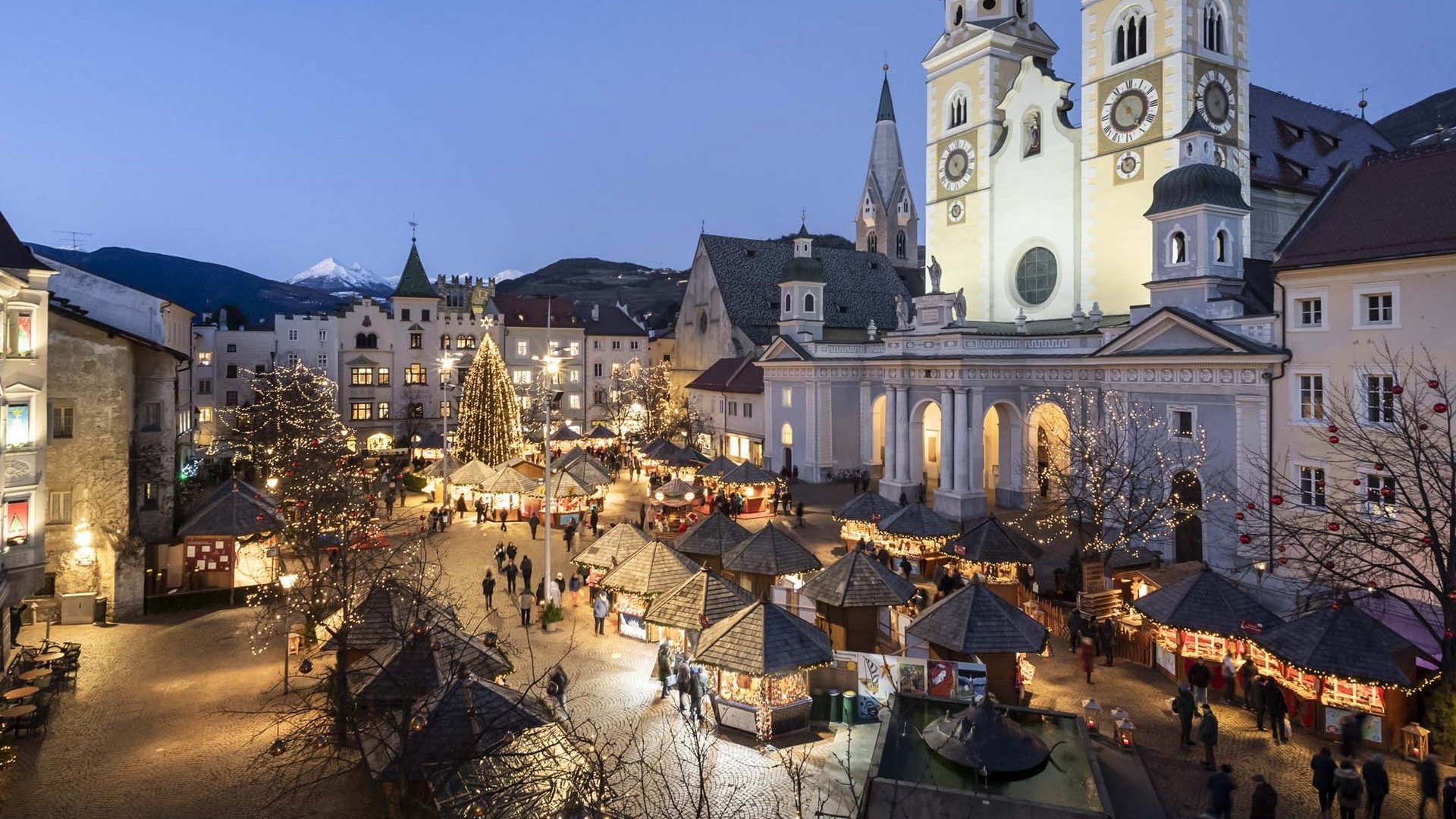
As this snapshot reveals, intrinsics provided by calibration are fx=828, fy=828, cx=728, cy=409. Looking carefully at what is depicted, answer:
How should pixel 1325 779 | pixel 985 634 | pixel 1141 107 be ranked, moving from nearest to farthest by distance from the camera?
pixel 1325 779 < pixel 985 634 < pixel 1141 107

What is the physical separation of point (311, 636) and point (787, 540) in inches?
461

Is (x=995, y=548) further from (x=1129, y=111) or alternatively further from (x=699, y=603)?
(x=1129, y=111)

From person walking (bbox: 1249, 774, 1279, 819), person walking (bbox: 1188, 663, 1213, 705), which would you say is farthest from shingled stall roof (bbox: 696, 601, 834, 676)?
person walking (bbox: 1188, 663, 1213, 705)

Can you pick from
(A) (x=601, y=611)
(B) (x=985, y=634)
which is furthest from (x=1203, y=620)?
(A) (x=601, y=611)

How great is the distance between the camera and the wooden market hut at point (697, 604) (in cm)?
1750

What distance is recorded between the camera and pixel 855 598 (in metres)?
18.4

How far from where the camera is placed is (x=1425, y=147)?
81.3ft

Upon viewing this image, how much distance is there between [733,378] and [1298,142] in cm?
3263

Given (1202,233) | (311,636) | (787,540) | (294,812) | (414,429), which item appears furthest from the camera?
(414,429)

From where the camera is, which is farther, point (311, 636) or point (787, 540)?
point (787, 540)

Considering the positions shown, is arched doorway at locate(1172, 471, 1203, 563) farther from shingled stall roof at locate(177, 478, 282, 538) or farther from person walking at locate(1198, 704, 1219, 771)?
shingled stall roof at locate(177, 478, 282, 538)

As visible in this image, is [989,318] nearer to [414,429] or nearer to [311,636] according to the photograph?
[311,636]

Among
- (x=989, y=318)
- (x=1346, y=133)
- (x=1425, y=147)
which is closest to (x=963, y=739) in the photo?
(x=1425, y=147)

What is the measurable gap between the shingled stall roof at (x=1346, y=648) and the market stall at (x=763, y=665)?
27.3 feet
